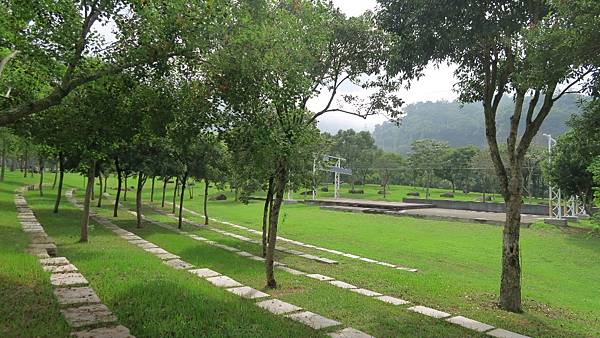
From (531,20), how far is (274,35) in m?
4.92

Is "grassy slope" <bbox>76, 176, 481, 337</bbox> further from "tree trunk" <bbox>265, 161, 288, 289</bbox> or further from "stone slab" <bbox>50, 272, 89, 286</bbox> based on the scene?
"stone slab" <bbox>50, 272, 89, 286</bbox>

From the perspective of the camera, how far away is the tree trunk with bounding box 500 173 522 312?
855 centimetres

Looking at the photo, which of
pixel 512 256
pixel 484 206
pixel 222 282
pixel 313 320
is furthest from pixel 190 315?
pixel 484 206

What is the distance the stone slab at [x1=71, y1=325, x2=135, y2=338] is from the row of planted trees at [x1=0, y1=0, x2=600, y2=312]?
287cm

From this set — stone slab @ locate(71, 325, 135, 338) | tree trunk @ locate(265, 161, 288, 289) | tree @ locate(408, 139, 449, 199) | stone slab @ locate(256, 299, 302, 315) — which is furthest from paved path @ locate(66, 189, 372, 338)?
tree @ locate(408, 139, 449, 199)

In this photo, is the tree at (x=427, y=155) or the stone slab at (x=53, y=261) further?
the tree at (x=427, y=155)

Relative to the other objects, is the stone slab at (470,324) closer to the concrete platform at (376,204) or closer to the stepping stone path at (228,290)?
the stepping stone path at (228,290)

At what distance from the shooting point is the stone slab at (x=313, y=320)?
5723 mm

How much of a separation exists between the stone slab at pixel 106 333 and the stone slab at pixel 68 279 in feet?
7.84

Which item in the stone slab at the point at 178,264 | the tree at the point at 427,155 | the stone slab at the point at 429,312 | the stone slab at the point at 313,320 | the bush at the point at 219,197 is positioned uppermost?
the tree at the point at 427,155

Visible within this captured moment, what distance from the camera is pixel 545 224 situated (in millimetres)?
25906

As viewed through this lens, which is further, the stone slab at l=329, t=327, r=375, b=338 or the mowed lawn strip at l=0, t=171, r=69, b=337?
the stone slab at l=329, t=327, r=375, b=338

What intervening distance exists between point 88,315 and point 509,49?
8.59 meters

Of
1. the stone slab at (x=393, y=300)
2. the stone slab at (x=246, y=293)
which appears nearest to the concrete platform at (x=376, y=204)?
the stone slab at (x=393, y=300)
